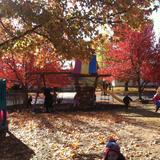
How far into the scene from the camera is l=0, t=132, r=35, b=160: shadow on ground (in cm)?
1316

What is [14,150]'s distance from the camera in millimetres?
14086

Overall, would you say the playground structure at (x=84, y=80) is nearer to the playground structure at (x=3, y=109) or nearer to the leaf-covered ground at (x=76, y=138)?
the leaf-covered ground at (x=76, y=138)

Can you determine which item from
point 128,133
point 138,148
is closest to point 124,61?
point 128,133

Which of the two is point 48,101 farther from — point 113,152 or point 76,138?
point 113,152

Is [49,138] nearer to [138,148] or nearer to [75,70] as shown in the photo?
[138,148]

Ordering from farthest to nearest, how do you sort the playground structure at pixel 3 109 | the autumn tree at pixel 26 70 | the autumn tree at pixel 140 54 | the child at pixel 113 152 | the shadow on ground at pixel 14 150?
the autumn tree at pixel 140 54 → the autumn tree at pixel 26 70 → the playground structure at pixel 3 109 → the shadow on ground at pixel 14 150 → the child at pixel 113 152

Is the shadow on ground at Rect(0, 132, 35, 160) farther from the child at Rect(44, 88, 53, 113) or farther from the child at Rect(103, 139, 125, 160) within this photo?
the child at Rect(44, 88, 53, 113)

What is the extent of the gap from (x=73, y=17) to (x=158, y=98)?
38.9ft

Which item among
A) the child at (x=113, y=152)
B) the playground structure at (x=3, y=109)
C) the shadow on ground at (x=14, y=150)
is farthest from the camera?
the playground structure at (x=3, y=109)

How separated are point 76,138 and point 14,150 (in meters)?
2.44

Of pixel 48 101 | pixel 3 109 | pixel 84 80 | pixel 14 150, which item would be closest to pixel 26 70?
pixel 84 80

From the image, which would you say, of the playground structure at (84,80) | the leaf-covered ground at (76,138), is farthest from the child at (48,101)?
the leaf-covered ground at (76,138)

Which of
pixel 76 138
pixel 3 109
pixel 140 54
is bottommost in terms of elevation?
pixel 76 138

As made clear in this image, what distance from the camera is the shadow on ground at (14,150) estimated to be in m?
13.2
